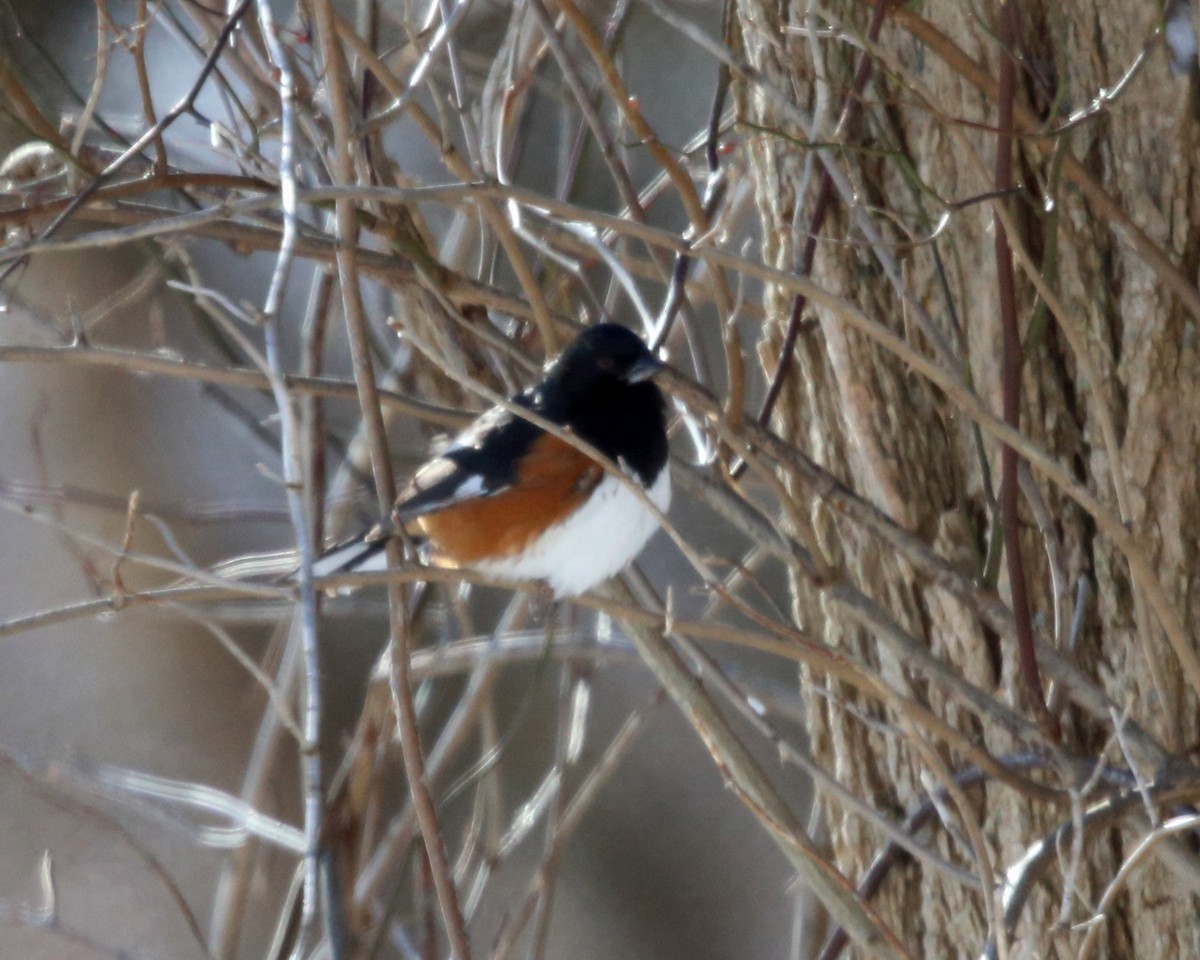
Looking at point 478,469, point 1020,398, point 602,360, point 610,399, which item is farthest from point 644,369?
point 1020,398

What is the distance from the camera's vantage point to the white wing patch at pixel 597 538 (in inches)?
109

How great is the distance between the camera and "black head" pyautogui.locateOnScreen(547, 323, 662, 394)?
112 inches

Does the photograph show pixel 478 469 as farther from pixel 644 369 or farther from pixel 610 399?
pixel 644 369

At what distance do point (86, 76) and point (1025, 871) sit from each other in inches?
234

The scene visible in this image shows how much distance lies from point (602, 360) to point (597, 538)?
0.38 meters

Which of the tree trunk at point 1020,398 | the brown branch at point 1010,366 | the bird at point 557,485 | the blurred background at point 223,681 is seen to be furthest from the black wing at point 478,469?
the blurred background at point 223,681

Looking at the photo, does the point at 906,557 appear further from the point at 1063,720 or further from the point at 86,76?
the point at 86,76

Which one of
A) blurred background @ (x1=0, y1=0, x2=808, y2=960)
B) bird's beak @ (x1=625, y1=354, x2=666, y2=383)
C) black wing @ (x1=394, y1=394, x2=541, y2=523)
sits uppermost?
bird's beak @ (x1=625, y1=354, x2=666, y2=383)

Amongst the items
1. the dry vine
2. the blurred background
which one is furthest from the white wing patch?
the blurred background

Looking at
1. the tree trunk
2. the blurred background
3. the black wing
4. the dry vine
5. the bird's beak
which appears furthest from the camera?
the blurred background

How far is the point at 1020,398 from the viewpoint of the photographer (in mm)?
2205

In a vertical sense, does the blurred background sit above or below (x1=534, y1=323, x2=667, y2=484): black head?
below

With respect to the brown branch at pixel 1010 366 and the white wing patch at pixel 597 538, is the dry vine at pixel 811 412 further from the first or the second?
the white wing patch at pixel 597 538

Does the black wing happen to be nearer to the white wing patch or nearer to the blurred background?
the white wing patch
